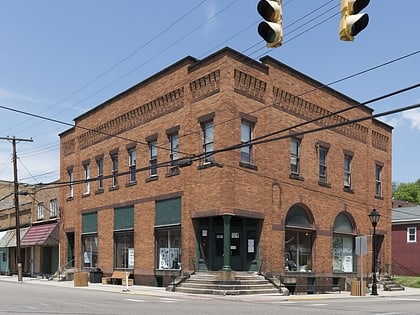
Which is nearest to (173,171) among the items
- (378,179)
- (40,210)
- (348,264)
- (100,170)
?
(100,170)

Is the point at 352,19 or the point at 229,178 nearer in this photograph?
the point at 352,19

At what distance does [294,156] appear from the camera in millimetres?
31562

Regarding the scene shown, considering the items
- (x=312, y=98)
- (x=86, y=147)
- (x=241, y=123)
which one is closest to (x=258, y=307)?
(x=241, y=123)

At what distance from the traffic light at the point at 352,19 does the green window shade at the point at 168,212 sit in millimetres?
22566

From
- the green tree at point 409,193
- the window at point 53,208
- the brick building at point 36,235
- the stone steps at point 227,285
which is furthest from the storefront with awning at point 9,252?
the green tree at point 409,193

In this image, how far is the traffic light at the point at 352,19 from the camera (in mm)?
7887

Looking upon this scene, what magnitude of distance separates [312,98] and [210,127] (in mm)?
7405

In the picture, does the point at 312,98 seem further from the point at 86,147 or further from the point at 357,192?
the point at 86,147

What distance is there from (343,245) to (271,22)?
2857 cm

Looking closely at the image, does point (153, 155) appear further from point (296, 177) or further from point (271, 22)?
point (271, 22)

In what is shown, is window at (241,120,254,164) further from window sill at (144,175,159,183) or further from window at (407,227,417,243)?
window at (407,227,417,243)

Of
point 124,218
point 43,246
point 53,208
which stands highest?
point 53,208

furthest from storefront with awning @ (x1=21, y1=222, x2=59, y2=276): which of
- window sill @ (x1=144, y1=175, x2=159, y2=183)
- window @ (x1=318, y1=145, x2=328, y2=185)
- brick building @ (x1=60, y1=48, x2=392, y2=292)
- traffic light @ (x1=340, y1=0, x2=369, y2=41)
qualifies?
traffic light @ (x1=340, y1=0, x2=369, y2=41)

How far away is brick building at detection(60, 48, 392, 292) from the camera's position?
2817cm
